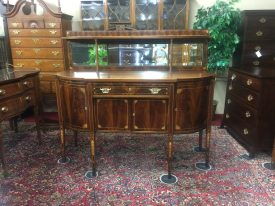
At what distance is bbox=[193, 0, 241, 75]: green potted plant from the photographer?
3232 mm

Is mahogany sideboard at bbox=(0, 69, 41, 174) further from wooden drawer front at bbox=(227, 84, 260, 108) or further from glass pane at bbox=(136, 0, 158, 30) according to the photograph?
wooden drawer front at bbox=(227, 84, 260, 108)

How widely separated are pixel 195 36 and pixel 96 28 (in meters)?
1.90

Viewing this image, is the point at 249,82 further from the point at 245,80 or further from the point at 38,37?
the point at 38,37

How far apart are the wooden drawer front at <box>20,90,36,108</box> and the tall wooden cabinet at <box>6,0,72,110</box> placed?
932 mm

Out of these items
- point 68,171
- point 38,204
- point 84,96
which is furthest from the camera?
point 68,171

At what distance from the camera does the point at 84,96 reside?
2.19 meters

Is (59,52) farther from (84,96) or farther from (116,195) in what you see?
(116,195)

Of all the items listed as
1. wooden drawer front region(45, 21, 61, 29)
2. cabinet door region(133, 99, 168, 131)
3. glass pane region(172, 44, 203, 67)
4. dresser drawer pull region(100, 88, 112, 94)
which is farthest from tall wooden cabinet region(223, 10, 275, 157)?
wooden drawer front region(45, 21, 61, 29)

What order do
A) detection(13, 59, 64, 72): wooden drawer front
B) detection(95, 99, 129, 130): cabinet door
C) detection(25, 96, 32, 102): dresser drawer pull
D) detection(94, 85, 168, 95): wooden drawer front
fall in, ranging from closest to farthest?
detection(94, 85, 168, 95): wooden drawer front
detection(95, 99, 129, 130): cabinet door
detection(25, 96, 32, 102): dresser drawer pull
detection(13, 59, 64, 72): wooden drawer front

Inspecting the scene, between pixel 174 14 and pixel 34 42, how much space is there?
216cm

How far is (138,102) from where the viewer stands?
86.4 inches

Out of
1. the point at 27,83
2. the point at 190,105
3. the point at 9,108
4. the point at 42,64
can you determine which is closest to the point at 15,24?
the point at 42,64

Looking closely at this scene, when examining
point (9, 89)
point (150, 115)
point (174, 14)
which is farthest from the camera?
point (174, 14)

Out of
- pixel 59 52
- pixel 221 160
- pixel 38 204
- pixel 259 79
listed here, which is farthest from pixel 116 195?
pixel 59 52
